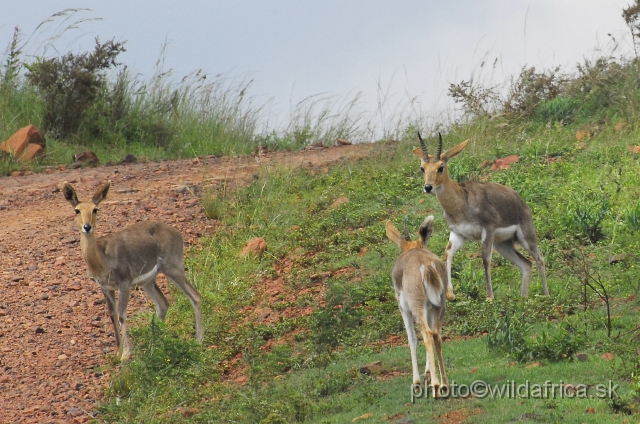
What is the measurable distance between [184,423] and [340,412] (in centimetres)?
121

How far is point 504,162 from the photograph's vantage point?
14312 millimetres

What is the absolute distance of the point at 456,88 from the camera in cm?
1773

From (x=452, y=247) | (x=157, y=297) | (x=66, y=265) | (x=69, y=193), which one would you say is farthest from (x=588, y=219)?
(x=66, y=265)

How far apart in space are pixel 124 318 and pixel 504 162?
6.44 meters

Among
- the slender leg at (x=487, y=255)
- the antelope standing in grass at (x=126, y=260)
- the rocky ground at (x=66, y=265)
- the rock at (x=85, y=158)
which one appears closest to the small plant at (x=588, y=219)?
the slender leg at (x=487, y=255)

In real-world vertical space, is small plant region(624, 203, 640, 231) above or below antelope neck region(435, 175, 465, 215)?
below

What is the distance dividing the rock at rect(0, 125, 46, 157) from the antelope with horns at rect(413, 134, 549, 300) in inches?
346

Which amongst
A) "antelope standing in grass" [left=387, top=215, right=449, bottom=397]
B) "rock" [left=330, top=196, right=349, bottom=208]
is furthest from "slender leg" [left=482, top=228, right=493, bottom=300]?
"rock" [left=330, top=196, right=349, bottom=208]

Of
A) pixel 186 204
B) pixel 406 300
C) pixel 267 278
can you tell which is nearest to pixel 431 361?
pixel 406 300

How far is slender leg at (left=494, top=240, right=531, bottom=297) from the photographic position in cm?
1020

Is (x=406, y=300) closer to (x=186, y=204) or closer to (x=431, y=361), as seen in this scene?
(x=431, y=361)

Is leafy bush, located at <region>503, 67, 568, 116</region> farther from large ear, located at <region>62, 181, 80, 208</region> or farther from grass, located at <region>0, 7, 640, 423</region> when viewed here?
large ear, located at <region>62, 181, 80, 208</region>

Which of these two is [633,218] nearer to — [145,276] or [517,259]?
[517,259]

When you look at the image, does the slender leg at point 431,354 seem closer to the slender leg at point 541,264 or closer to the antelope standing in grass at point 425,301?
the antelope standing in grass at point 425,301
